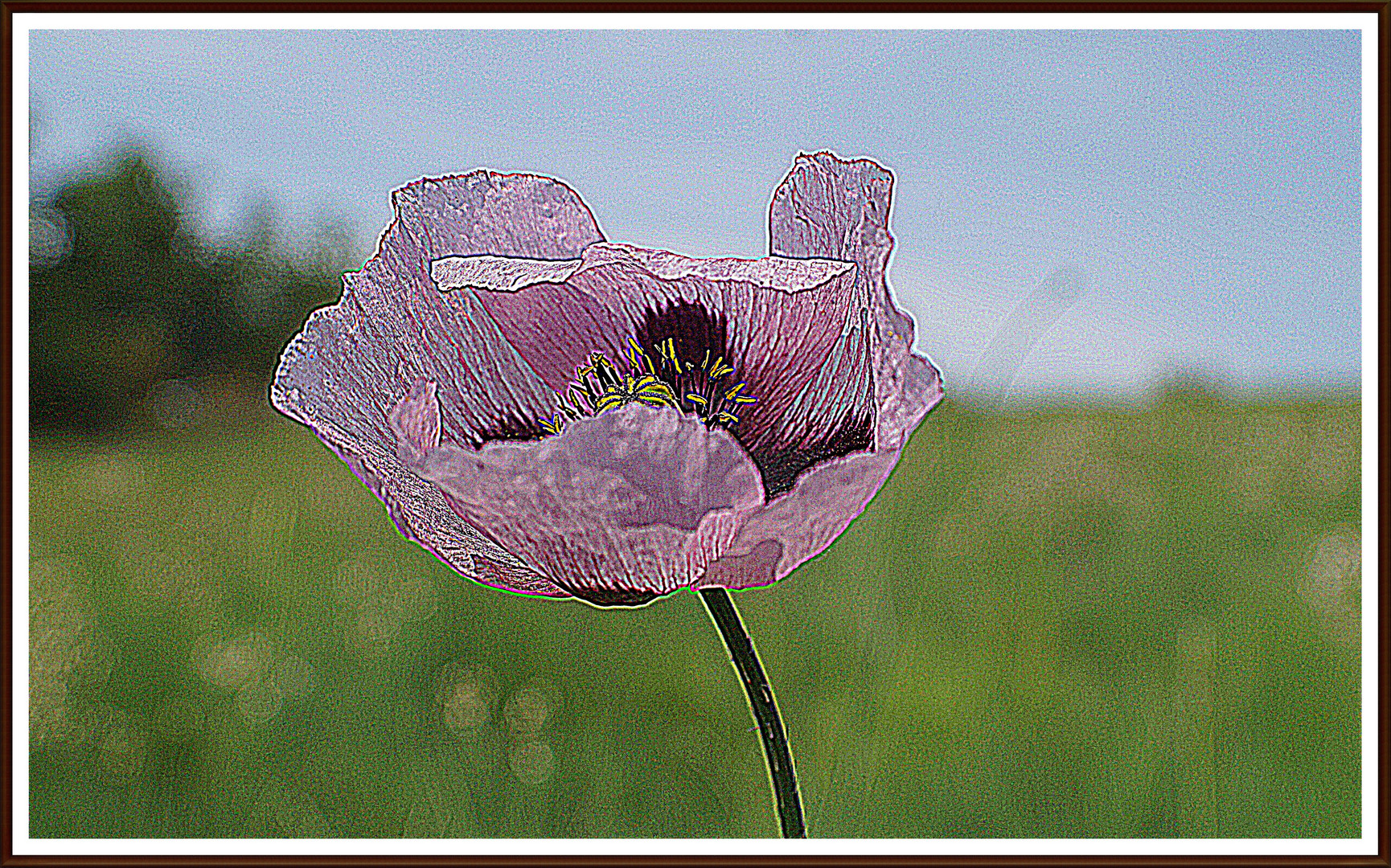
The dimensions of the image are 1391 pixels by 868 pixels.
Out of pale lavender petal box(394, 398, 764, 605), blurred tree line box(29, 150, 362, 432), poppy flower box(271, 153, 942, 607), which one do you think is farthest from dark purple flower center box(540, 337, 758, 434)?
blurred tree line box(29, 150, 362, 432)

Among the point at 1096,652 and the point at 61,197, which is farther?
the point at 61,197

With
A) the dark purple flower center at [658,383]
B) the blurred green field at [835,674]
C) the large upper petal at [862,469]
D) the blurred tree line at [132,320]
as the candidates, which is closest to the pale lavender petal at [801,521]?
the large upper petal at [862,469]

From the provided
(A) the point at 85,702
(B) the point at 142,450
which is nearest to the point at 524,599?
(A) the point at 85,702

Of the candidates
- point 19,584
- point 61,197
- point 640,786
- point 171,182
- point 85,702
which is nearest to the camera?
point 19,584

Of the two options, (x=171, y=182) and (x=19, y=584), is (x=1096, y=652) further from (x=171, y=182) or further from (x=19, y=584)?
(x=171, y=182)

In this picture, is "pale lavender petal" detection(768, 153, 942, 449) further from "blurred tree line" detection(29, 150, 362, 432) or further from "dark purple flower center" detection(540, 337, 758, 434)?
"blurred tree line" detection(29, 150, 362, 432)

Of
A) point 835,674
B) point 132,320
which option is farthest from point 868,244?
point 132,320
